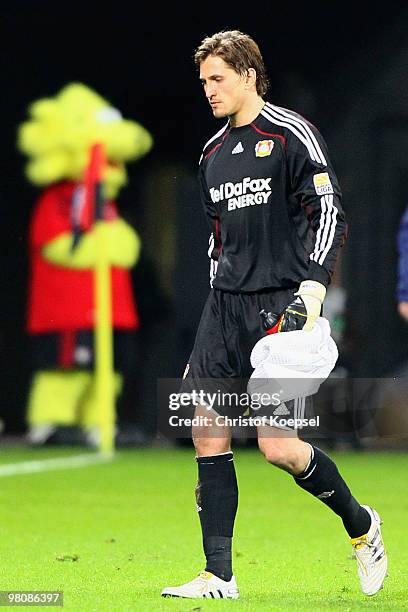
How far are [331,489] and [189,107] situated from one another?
8094mm

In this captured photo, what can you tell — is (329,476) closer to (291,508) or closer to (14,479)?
(291,508)

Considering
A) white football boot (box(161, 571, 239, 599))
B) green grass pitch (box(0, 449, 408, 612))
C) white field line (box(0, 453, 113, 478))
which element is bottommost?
white field line (box(0, 453, 113, 478))

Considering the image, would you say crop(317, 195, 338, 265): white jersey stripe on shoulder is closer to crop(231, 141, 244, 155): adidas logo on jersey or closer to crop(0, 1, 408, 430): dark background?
crop(231, 141, 244, 155): adidas logo on jersey

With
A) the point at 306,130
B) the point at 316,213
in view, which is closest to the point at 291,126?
the point at 306,130

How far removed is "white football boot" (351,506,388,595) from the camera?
535 cm

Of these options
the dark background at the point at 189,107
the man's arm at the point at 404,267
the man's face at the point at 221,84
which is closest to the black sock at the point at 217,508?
the man's face at the point at 221,84

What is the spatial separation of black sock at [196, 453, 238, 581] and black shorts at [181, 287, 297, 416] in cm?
21

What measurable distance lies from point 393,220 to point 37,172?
122 inches

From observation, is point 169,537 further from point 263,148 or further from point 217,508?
point 263,148

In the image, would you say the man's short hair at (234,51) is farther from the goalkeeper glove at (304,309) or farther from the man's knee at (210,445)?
the man's knee at (210,445)

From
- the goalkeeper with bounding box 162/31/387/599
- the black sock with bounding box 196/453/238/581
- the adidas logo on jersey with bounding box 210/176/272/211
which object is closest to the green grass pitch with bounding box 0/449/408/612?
the black sock with bounding box 196/453/238/581

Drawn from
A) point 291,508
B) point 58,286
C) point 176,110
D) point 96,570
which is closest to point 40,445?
point 58,286

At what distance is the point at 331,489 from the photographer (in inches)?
211

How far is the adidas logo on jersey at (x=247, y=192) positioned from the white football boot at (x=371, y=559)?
3.98ft
